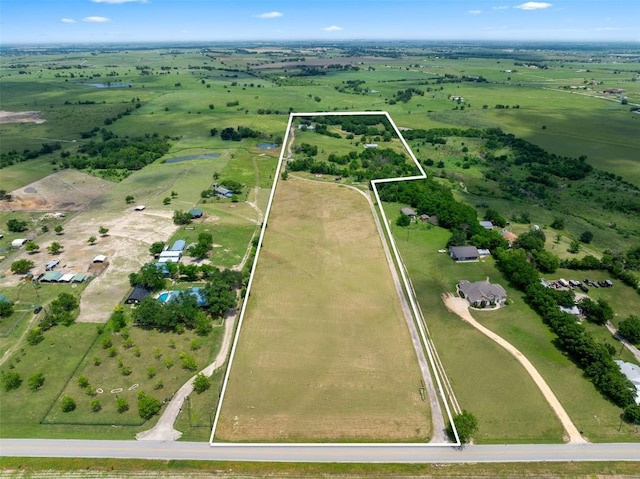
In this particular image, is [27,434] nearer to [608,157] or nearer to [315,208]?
[315,208]

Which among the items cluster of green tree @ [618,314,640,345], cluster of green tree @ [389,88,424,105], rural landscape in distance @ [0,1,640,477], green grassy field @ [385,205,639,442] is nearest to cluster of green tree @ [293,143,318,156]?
rural landscape in distance @ [0,1,640,477]

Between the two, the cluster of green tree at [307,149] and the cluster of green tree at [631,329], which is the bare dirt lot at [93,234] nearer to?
the cluster of green tree at [307,149]

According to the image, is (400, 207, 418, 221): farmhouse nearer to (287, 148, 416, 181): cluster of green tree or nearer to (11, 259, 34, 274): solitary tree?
(287, 148, 416, 181): cluster of green tree

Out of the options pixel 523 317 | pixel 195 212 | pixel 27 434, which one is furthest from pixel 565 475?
pixel 195 212

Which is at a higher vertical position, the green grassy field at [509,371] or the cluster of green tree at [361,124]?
the cluster of green tree at [361,124]

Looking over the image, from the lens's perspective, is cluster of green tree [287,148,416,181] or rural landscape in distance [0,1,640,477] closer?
rural landscape in distance [0,1,640,477]

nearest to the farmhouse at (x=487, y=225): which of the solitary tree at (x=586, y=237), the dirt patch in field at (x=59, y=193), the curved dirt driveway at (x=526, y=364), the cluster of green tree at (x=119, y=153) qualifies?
the solitary tree at (x=586, y=237)

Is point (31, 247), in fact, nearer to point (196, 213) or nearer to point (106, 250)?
point (106, 250)

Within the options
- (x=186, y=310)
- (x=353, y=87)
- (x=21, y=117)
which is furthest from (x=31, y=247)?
(x=353, y=87)
